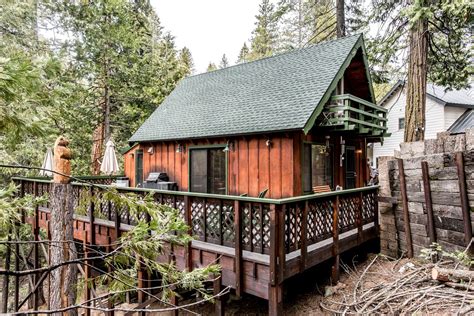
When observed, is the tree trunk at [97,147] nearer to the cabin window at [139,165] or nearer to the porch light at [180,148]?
the cabin window at [139,165]

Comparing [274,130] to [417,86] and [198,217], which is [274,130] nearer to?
[198,217]

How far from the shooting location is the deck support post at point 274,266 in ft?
12.7

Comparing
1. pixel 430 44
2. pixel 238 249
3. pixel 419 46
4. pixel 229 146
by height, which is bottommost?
pixel 238 249

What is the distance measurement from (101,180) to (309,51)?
9.03 m

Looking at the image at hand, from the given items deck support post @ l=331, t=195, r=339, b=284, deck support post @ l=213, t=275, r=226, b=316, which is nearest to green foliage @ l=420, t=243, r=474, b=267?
deck support post @ l=331, t=195, r=339, b=284

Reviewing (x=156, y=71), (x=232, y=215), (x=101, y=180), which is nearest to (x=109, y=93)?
(x=156, y=71)

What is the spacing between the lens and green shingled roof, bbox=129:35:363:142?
7320 millimetres

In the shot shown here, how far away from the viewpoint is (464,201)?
15.0ft

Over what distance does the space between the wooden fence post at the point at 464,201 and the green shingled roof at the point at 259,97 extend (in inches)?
113

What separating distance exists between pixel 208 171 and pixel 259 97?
2.75 m

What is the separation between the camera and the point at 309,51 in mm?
9586

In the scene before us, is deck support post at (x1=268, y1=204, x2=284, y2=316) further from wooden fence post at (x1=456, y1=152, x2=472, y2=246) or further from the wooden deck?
wooden fence post at (x1=456, y1=152, x2=472, y2=246)

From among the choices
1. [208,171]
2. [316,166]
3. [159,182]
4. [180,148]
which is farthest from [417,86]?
[159,182]

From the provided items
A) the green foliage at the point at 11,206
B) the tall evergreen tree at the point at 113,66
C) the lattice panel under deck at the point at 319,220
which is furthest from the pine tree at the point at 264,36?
the green foliage at the point at 11,206
